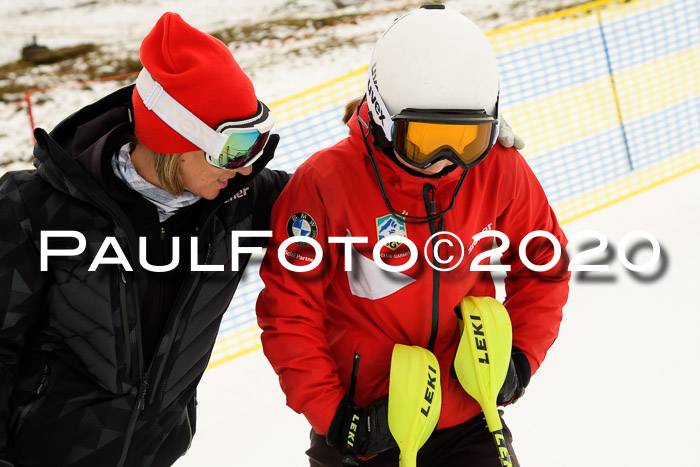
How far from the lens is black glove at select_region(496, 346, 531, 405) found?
2465mm

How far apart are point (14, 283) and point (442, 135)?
51.8 inches

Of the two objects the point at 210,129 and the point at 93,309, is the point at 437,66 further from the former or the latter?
the point at 93,309

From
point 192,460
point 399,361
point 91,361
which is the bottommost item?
point 192,460

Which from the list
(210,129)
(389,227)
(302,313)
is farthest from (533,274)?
(210,129)

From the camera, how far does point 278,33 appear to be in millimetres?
8930

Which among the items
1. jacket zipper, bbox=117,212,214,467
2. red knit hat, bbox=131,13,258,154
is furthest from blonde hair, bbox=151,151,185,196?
jacket zipper, bbox=117,212,214,467

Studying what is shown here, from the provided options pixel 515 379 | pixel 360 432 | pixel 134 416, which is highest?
pixel 134 416

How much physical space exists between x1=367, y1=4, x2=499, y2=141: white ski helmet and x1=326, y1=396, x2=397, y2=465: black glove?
890 mm

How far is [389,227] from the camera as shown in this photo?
2.39 m

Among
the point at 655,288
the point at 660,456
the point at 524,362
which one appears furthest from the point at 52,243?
the point at 655,288

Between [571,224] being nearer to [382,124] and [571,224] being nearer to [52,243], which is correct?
[382,124]

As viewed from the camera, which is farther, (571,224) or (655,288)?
(571,224)

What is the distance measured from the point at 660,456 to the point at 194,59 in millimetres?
3008

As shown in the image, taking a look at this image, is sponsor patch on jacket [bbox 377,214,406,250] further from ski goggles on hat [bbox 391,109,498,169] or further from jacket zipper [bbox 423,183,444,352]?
ski goggles on hat [bbox 391,109,498,169]
